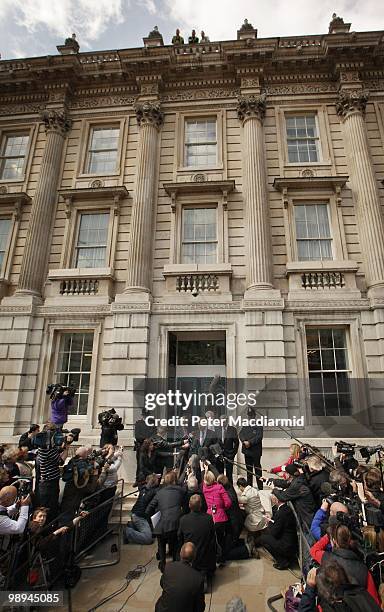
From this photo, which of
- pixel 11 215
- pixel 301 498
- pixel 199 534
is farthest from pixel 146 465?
pixel 11 215

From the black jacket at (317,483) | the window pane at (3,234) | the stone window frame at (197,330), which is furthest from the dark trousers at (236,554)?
the window pane at (3,234)

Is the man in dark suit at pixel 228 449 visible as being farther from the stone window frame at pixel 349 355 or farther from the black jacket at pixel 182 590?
the black jacket at pixel 182 590

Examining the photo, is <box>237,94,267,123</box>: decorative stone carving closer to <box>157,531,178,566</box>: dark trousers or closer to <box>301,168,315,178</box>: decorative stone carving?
<box>301,168,315,178</box>: decorative stone carving

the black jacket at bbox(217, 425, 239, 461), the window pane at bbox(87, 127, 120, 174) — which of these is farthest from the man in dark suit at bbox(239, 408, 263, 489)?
the window pane at bbox(87, 127, 120, 174)

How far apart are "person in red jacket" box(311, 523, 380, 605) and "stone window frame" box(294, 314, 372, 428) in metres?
7.81

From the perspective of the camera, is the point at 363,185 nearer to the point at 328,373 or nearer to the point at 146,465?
the point at 328,373

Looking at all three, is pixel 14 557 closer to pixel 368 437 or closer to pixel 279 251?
pixel 368 437

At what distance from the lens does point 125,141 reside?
48.4ft

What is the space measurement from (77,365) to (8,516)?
8512 millimetres

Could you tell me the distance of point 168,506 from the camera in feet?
18.0

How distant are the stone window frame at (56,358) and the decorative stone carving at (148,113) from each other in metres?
8.62

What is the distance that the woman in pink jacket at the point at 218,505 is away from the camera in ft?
19.0

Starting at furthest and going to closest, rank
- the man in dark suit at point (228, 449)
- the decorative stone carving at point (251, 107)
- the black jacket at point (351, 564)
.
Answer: the decorative stone carving at point (251, 107), the man in dark suit at point (228, 449), the black jacket at point (351, 564)

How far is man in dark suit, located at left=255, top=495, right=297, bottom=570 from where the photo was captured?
559 cm
